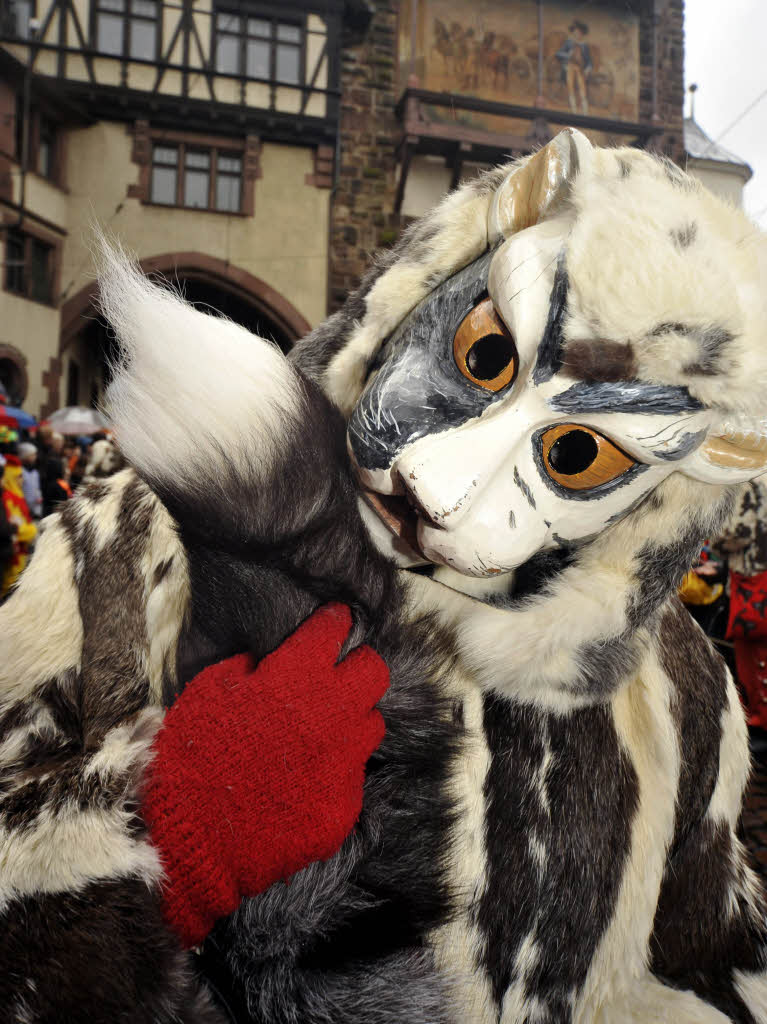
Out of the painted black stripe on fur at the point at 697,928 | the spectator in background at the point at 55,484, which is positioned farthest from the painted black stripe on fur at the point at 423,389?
the spectator in background at the point at 55,484

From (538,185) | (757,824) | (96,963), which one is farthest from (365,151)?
(96,963)

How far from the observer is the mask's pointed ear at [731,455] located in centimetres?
67

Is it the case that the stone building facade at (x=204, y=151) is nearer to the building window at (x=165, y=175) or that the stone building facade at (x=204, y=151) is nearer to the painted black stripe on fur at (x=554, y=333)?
the building window at (x=165, y=175)

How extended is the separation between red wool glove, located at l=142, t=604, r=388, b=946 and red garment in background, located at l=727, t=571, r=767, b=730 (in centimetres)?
292

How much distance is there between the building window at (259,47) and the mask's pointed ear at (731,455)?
1262 centimetres

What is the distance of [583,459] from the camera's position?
658 mm

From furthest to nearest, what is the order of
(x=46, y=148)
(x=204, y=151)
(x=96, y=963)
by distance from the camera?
(x=204, y=151) < (x=46, y=148) < (x=96, y=963)

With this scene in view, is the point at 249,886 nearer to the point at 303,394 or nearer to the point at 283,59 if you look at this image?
the point at 303,394

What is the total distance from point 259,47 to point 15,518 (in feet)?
32.4

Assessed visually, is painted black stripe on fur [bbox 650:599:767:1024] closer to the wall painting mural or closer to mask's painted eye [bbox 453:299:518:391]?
mask's painted eye [bbox 453:299:518:391]

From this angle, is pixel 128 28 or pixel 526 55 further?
pixel 128 28

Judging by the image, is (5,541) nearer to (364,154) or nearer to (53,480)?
(53,480)

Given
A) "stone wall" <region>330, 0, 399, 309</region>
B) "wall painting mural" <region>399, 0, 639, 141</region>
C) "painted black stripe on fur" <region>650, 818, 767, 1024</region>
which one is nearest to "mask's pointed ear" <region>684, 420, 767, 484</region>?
"painted black stripe on fur" <region>650, 818, 767, 1024</region>

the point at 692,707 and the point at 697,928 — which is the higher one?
the point at 692,707
